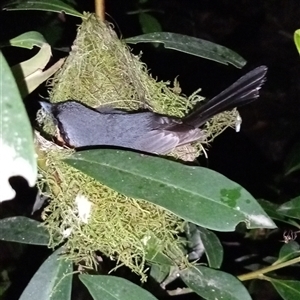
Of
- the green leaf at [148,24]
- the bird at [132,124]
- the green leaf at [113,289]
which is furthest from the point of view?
the green leaf at [148,24]

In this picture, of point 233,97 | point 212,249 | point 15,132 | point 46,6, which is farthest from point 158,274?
point 15,132

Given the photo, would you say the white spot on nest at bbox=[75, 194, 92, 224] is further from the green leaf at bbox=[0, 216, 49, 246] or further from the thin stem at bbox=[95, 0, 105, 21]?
the thin stem at bbox=[95, 0, 105, 21]

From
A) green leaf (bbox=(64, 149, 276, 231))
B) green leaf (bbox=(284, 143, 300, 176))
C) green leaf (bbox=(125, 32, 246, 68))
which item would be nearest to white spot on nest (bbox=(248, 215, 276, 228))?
green leaf (bbox=(64, 149, 276, 231))

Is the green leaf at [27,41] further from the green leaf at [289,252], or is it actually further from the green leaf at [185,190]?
the green leaf at [289,252]

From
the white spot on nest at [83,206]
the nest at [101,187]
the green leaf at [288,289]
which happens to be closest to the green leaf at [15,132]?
the nest at [101,187]

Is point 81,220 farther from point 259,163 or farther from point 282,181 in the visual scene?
point 259,163

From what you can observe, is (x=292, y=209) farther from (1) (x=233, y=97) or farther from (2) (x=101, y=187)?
(2) (x=101, y=187)

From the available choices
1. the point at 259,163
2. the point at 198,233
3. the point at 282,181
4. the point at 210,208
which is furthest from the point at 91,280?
the point at 259,163
